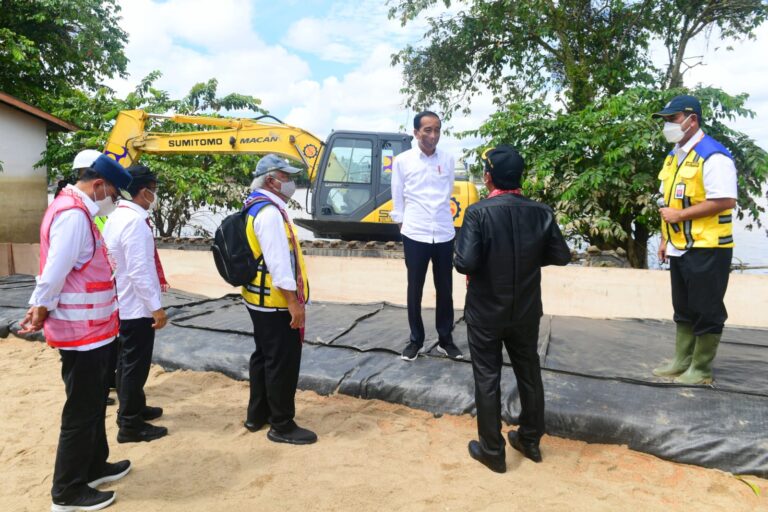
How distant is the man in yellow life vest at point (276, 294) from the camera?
2926 millimetres

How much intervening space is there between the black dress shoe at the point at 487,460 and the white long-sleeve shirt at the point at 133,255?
2038 millimetres

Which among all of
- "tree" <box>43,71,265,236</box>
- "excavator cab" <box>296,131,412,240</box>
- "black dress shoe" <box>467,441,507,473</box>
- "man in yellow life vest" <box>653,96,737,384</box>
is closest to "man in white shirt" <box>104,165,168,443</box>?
"black dress shoe" <box>467,441,507,473</box>

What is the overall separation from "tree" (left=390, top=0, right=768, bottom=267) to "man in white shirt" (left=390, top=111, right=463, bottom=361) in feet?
14.8

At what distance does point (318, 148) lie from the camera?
866cm

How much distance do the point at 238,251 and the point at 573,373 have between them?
7.71ft

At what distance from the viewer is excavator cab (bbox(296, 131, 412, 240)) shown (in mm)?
8180

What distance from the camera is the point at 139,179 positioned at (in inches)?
131

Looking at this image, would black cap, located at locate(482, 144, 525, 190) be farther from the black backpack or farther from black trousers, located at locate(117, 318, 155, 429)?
black trousers, located at locate(117, 318, 155, 429)

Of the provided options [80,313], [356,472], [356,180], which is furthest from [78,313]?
[356,180]

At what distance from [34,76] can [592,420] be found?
56.9 ft

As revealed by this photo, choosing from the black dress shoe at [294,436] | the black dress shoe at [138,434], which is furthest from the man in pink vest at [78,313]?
the black dress shoe at [294,436]

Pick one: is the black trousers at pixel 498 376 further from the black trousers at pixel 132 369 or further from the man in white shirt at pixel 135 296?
the black trousers at pixel 132 369

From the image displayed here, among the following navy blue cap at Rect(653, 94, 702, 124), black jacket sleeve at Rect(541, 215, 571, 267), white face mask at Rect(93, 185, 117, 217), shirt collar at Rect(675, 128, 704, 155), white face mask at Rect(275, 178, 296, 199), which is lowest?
black jacket sleeve at Rect(541, 215, 571, 267)

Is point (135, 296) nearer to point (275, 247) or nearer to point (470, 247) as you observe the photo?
point (275, 247)
